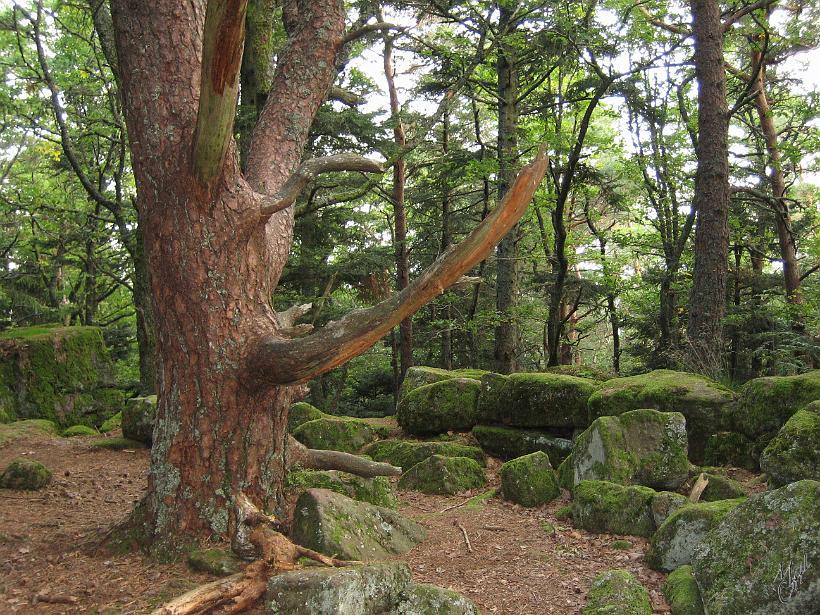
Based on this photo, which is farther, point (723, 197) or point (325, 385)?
point (325, 385)

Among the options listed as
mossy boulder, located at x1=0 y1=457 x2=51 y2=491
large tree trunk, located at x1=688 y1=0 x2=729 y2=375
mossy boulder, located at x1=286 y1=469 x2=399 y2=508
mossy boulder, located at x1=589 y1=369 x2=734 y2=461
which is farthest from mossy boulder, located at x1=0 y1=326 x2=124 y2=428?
large tree trunk, located at x1=688 y1=0 x2=729 y2=375

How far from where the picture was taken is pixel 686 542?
4.49 meters

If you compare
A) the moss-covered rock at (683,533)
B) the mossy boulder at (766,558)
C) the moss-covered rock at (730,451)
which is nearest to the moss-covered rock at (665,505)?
the moss-covered rock at (683,533)

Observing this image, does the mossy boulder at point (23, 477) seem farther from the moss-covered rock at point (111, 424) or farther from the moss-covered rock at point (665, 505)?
the moss-covered rock at point (665, 505)

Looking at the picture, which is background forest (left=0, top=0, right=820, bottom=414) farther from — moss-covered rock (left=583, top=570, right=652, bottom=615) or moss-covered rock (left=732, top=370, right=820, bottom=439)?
moss-covered rock (left=583, top=570, right=652, bottom=615)

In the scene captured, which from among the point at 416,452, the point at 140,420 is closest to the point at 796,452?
the point at 416,452

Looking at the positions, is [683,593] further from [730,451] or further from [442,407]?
[442,407]

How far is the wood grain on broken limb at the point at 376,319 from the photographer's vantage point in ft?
11.1

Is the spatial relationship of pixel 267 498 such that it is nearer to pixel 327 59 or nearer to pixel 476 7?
pixel 327 59

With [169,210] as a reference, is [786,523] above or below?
below

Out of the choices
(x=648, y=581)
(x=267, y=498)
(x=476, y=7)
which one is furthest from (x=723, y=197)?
(x=267, y=498)

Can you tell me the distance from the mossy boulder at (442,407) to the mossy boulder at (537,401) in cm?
32

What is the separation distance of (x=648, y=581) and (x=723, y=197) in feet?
21.4

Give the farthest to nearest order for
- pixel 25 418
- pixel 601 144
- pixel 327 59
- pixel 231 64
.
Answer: pixel 601 144, pixel 25 418, pixel 327 59, pixel 231 64
